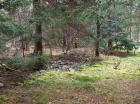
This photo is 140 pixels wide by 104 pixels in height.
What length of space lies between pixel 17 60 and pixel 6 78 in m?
1.53

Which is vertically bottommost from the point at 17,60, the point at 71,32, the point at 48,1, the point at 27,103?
the point at 27,103

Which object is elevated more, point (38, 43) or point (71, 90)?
point (38, 43)

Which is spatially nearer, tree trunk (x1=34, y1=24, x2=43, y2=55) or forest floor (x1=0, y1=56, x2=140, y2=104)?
forest floor (x1=0, y1=56, x2=140, y2=104)

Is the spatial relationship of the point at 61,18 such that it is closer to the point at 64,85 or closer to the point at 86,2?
the point at 86,2

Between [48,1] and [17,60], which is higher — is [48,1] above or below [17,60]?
above

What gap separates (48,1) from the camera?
11.2 m

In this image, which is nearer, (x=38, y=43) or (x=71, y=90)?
(x=71, y=90)

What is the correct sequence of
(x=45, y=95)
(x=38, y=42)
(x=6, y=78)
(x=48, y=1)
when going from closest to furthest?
(x=45, y=95)
(x=6, y=78)
(x=48, y=1)
(x=38, y=42)

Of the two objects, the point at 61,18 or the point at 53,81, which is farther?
the point at 61,18

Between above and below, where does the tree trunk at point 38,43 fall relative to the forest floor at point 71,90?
above

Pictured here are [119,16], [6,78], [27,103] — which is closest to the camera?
[27,103]

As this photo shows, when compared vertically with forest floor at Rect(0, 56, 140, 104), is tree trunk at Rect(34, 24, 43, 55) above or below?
above

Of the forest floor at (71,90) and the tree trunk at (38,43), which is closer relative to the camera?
the forest floor at (71,90)

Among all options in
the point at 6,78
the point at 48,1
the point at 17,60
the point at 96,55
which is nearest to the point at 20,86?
the point at 6,78
